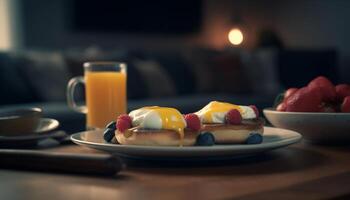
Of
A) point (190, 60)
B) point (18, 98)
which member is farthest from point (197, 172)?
point (190, 60)

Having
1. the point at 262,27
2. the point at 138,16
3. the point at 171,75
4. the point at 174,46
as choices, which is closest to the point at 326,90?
the point at 171,75

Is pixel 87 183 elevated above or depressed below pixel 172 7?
below

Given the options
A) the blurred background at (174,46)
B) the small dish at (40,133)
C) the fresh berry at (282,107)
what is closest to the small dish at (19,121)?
the small dish at (40,133)

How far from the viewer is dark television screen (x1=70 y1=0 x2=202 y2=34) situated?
4730 mm

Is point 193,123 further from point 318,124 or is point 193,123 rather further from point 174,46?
point 174,46

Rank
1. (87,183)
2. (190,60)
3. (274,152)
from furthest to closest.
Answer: (190,60) → (274,152) → (87,183)

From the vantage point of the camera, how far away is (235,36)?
5410 millimetres

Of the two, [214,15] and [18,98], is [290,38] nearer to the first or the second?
[214,15]

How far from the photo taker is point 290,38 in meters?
5.88

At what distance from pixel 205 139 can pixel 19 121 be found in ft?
1.29

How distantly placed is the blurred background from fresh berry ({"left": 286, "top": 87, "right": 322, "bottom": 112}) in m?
1.45

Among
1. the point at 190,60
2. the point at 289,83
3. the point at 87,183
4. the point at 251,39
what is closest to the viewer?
the point at 87,183

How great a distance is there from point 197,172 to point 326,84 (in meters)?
0.44

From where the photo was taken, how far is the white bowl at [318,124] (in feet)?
3.43
